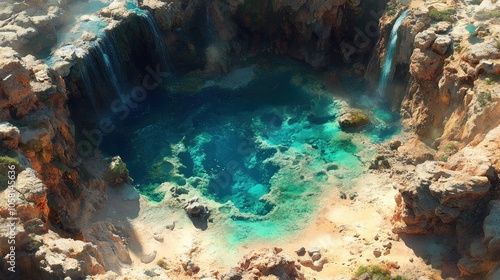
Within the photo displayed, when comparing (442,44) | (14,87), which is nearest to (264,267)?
(14,87)

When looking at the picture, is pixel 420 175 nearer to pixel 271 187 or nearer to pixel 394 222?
pixel 394 222

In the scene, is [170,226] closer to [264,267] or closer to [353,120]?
[264,267]

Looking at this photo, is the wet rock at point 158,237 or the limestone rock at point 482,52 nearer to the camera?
the wet rock at point 158,237

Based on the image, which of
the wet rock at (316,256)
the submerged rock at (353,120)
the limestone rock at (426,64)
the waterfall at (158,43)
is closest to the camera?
the wet rock at (316,256)

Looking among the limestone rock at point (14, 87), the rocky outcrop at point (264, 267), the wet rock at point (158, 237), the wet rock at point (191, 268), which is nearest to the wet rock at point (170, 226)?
the wet rock at point (158, 237)

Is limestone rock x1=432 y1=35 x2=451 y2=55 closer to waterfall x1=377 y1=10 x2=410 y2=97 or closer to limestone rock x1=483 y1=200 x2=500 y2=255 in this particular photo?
waterfall x1=377 y1=10 x2=410 y2=97

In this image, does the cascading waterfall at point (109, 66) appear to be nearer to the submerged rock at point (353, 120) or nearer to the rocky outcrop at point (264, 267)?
the submerged rock at point (353, 120)
